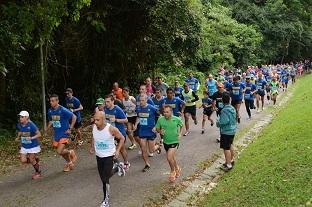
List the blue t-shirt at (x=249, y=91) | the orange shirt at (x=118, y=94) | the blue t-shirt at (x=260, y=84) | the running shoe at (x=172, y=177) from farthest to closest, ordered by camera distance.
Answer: the blue t-shirt at (x=260, y=84) → the blue t-shirt at (x=249, y=91) → the orange shirt at (x=118, y=94) → the running shoe at (x=172, y=177)

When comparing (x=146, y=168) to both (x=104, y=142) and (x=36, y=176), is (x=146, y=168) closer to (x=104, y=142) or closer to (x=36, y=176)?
(x=36, y=176)

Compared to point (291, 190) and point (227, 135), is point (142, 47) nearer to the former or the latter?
point (227, 135)

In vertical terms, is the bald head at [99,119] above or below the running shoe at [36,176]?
above

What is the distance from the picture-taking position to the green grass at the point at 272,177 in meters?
7.76

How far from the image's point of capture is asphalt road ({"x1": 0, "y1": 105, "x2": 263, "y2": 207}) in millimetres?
8977

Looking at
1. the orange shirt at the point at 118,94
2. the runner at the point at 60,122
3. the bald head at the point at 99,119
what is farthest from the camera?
the orange shirt at the point at 118,94

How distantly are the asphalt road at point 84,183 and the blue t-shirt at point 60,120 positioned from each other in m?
1.00

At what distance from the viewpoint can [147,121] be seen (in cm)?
1098

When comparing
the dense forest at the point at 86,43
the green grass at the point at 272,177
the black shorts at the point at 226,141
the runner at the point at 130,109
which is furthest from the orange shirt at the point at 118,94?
the green grass at the point at 272,177

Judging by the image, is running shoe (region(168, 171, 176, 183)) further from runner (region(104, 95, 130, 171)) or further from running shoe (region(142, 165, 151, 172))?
runner (region(104, 95, 130, 171))

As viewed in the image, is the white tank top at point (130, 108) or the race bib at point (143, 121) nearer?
the race bib at point (143, 121)

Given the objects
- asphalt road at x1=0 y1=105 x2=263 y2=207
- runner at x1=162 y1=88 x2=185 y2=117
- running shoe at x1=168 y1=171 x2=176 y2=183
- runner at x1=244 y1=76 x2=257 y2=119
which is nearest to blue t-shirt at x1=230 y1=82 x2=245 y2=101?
runner at x1=244 y1=76 x2=257 y2=119

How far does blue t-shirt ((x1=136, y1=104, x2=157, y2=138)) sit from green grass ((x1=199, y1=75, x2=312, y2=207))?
6.88ft

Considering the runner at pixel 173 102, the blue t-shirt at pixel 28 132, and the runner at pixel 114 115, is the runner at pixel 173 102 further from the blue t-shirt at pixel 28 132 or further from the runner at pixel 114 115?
the blue t-shirt at pixel 28 132
